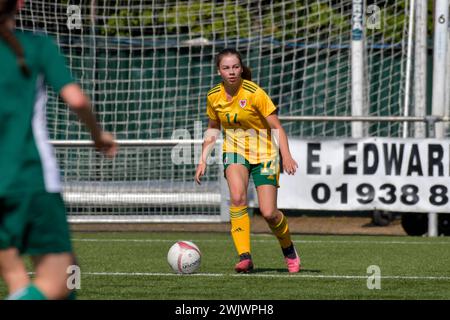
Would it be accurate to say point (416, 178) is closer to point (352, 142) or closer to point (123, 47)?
point (352, 142)

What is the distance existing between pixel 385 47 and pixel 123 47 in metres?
3.58

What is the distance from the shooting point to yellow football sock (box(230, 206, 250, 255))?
30.6 feet

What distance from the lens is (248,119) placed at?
370 inches

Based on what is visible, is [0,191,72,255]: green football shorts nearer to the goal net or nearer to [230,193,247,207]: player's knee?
[230,193,247,207]: player's knee

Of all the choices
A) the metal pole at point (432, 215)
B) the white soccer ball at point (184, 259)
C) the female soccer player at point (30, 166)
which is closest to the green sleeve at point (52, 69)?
the female soccer player at point (30, 166)

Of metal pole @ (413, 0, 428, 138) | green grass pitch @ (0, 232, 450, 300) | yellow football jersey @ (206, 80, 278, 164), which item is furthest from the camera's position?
metal pole @ (413, 0, 428, 138)

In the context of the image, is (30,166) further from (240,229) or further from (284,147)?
(240,229)

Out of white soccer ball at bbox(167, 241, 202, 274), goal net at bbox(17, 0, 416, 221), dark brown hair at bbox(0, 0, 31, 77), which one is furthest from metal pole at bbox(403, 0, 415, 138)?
dark brown hair at bbox(0, 0, 31, 77)

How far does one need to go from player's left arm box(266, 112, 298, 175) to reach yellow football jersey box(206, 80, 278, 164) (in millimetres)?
58

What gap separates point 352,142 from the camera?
14.1m

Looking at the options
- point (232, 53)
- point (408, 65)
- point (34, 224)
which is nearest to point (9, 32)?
point (34, 224)

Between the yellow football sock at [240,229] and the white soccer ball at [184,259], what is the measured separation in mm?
464

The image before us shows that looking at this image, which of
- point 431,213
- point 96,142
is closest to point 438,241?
point 431,213

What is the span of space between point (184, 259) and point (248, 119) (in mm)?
1293
